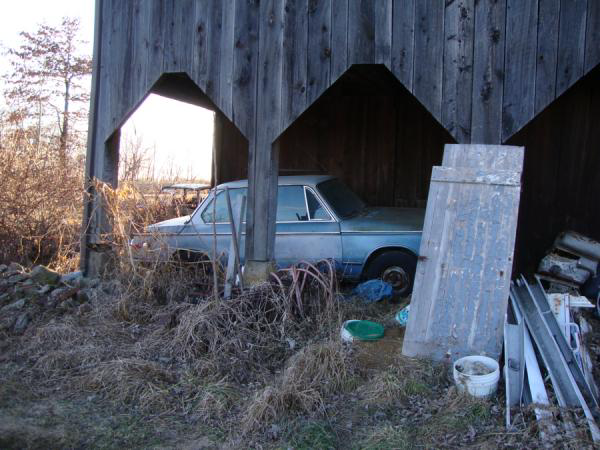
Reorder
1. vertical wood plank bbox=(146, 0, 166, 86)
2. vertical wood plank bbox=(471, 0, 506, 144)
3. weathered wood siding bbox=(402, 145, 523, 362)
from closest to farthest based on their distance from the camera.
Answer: weathered wood siding bbox=(402, 145, 523, 362), vertical wood plank bbox=(471, 0, 506, 144), vertical wood plank bbox=(146, 0, 166, 86)

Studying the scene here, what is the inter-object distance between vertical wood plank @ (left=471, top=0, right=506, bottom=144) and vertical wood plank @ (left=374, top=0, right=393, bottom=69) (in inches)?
31.8

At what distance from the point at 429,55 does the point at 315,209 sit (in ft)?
8.00

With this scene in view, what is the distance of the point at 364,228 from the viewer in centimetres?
709

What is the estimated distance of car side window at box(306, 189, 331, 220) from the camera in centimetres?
726

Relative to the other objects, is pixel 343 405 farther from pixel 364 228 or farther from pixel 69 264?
pixel 69 264

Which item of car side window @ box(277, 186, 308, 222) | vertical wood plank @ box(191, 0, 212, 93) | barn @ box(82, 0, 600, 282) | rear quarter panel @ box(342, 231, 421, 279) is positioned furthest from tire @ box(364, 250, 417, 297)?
vertical wood plank @ box(191, 0, 212, 93)

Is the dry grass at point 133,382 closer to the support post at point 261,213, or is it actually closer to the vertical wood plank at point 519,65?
the support post at point 261,213

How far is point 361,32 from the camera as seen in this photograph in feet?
19.4

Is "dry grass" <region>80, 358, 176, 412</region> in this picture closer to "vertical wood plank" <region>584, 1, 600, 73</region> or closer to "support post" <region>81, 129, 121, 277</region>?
"support post" <region>81, 129, 121, 277</region>

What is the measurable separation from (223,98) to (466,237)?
122 inches

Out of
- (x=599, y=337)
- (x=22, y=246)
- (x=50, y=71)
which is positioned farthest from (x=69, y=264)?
(x=50, y=71)

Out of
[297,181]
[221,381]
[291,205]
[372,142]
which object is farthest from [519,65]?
[372,142]

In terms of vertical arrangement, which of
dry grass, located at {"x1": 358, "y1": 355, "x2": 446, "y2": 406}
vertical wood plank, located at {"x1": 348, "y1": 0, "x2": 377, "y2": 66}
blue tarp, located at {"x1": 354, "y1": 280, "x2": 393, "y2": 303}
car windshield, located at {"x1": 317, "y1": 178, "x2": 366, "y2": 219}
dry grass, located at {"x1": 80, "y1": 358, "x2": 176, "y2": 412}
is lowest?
dry grass, located at {"x1": 80, "y1": 358, "x2": 176, "y2": 412}

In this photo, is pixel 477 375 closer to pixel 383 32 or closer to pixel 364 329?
pixel 364 329
